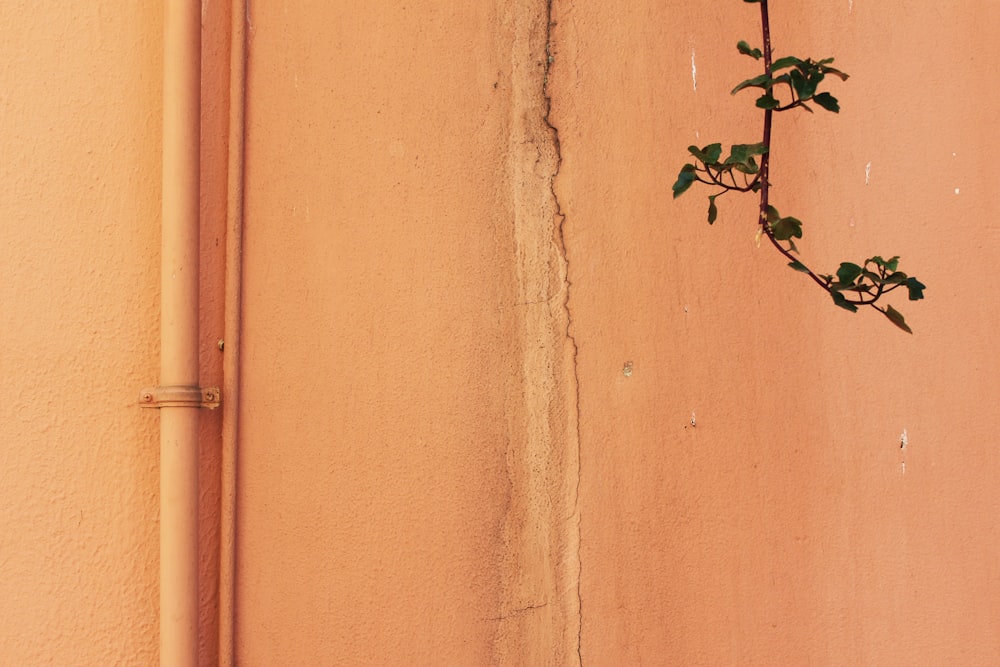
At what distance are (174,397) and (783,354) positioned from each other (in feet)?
3.79

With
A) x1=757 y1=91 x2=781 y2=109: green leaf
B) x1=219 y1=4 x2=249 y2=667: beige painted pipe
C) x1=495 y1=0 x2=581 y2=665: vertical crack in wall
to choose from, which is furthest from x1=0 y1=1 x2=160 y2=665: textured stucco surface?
x1=757 y1=91 x2=781 y2=109: green leaf

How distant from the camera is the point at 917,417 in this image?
191cm

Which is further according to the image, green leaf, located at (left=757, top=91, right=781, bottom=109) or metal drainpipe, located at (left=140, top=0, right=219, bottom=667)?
metal drainpipe, located at (left=140, top=0, right=219, bottom=667)

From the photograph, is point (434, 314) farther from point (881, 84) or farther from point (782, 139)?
point (881, 84)

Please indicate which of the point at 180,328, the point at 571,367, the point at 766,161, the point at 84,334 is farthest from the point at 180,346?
the point at 766,161

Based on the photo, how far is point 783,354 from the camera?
189 cm

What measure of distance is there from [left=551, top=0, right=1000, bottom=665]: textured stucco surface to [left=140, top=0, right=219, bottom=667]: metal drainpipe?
0.72m

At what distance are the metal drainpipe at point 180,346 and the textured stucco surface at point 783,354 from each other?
2.35 feet

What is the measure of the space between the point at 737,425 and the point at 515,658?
0.61 meters

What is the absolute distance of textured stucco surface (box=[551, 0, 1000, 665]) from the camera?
1845 millimetres

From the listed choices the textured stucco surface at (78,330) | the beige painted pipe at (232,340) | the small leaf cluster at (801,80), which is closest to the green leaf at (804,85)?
the small leaf cluster at (801,80)

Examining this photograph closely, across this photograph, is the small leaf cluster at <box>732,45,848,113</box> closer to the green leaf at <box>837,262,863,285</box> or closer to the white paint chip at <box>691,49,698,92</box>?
the green leaf at <box>837,262,863,285</box>

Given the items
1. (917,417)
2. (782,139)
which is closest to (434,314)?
(782,139)

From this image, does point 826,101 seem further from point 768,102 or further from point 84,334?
point 84,334
